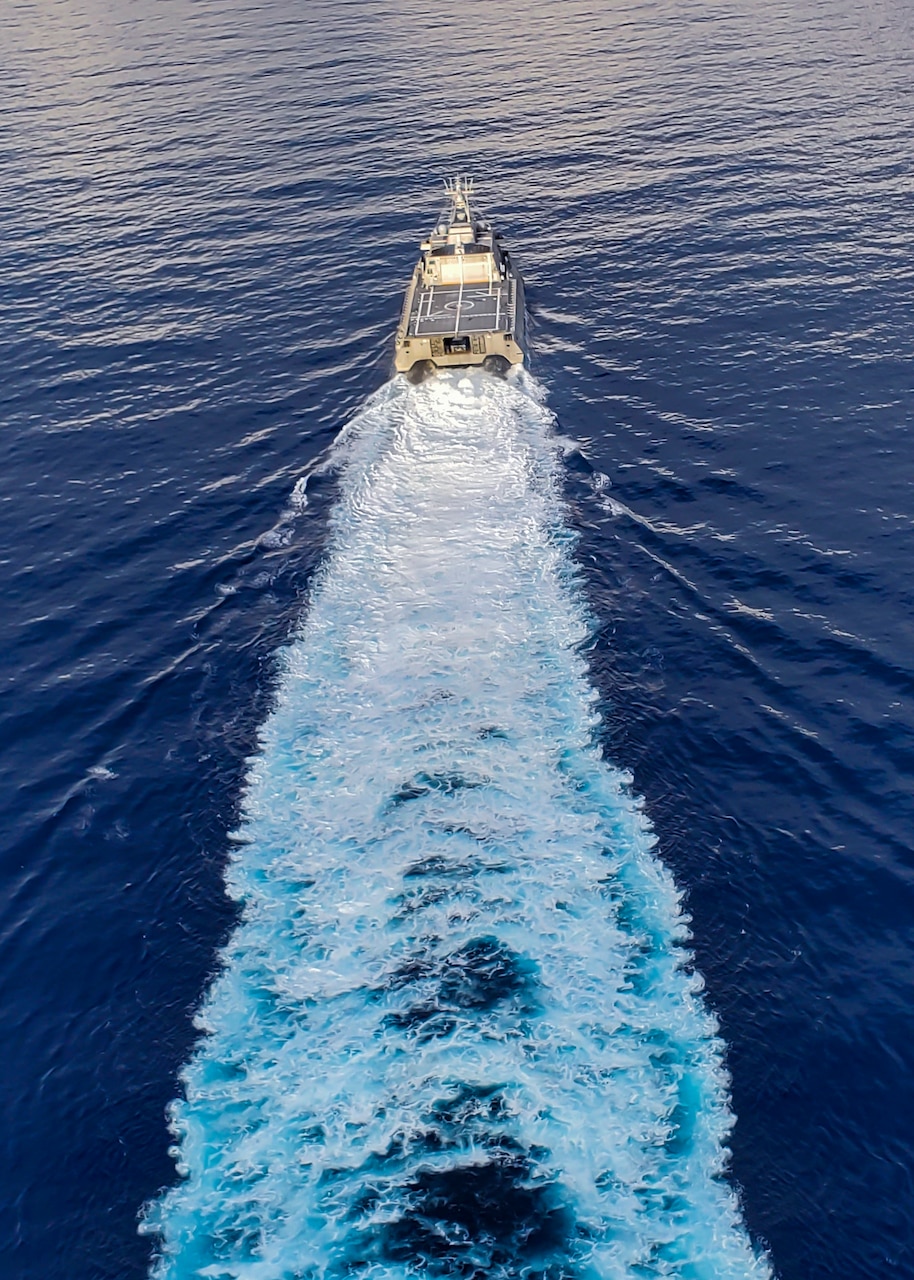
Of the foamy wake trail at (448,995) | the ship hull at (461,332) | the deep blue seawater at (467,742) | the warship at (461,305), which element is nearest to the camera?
the foamy wake trail at (448,995)

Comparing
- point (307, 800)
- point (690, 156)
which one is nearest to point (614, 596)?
point (307, 800)

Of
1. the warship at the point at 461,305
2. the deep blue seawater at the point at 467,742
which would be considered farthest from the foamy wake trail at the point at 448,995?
the warship at the point at 461,305

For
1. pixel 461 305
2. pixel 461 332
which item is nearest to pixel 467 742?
pixel 461 332

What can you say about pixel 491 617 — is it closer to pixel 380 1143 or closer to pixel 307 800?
→ pixel 307 800

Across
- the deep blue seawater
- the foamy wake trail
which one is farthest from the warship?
the foamy wake trail

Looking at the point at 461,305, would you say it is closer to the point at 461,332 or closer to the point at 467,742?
the point at 461,332

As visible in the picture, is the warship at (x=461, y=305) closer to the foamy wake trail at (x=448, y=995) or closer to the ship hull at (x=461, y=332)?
the ship hull at (x=461, y=332)

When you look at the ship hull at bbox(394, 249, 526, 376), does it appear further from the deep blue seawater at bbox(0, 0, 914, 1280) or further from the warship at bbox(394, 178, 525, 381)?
the deep blue seawater at bbox(0, 0, 914, 1280)
